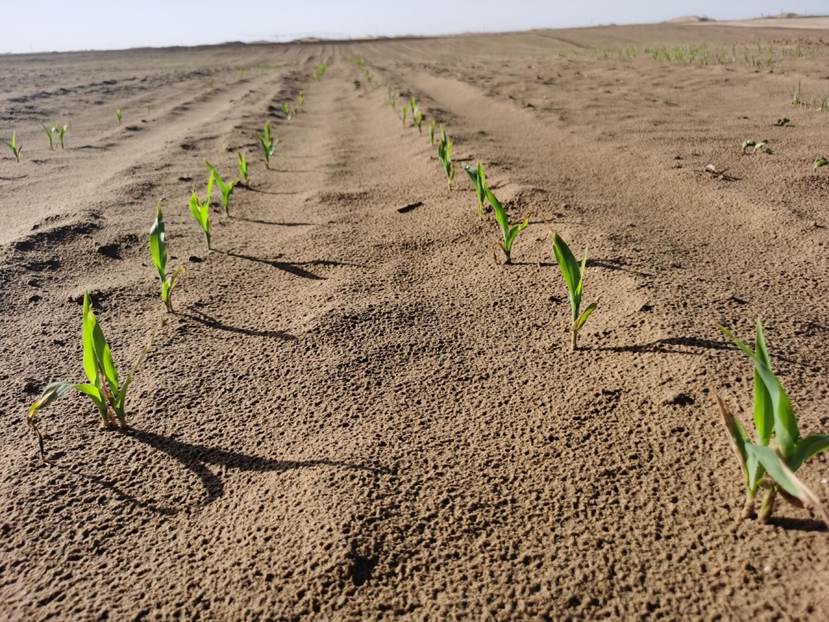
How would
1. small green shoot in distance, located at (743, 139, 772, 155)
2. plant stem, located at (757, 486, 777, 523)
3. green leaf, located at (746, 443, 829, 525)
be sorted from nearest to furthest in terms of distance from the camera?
green leaf, located at (746, 443, 829, 525)
plant stem, located at (757, 486, 777, 523)
small green shoot in distance, located at (743, 139, 772, 155)

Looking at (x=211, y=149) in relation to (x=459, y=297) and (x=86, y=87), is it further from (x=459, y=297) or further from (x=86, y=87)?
(x=86, y=87)

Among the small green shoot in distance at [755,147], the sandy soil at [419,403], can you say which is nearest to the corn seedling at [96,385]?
the sandy soil at [419,403]

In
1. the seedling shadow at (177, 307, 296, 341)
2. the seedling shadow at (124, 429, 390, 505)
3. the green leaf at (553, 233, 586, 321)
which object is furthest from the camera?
the seedling shadow at (177, 307, 296, 341)

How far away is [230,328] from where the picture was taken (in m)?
2.13

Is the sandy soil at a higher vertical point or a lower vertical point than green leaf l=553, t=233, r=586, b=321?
lower

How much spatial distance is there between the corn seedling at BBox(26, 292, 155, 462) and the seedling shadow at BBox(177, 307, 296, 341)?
530mm

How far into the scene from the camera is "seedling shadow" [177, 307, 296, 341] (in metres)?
2.05

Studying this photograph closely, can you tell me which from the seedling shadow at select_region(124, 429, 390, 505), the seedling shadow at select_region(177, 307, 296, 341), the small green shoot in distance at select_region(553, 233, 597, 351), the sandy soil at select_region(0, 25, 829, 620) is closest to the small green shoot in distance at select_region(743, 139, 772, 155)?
the sandy soil at select_region(0, 25, 829, 620)

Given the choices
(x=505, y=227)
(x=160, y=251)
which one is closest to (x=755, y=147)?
(x=505, y=227)

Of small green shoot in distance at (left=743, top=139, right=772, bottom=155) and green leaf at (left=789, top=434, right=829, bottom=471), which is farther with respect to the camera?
small green shoot in distance at (left=743, top=139, right=772, bottom=155)

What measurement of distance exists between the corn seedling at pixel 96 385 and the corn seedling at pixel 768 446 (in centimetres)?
130

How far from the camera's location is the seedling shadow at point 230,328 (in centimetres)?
205

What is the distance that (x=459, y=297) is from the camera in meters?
2.26

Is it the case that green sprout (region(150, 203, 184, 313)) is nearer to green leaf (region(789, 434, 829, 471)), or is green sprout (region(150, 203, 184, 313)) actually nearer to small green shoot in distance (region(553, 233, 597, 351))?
small green shoot in distance (region(553, 233, 597, 351))
